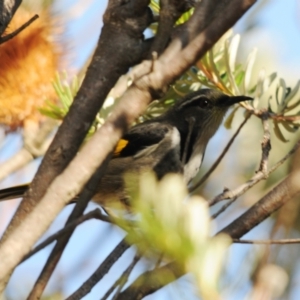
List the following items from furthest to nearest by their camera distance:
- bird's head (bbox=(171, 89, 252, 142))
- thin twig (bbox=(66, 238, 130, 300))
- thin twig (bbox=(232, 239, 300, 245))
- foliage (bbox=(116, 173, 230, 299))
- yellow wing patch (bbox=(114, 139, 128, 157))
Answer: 1. bird's head (bbox=(171, 89, 252, 142))
2. yellow wing patch (bbox=(114, 139, 128, 157))
3. thin twig (bbox=(66, 238, 130, 300))
4. thin twig (bbox=(232, 239, 300, 245))
5. foliage (bbox=(116, 173, 230, 299))

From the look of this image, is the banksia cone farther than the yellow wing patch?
No

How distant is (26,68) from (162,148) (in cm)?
94

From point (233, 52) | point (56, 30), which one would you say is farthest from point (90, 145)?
point (56, 30)

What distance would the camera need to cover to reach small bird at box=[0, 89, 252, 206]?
2793 mm

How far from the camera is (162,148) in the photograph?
294 centimetres

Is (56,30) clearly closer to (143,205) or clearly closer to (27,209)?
(27,209)

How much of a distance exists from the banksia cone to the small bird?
523 millimetres

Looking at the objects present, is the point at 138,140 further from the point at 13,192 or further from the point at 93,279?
the point at 93,279

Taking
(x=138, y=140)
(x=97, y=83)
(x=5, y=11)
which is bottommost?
(x=97, y=83)

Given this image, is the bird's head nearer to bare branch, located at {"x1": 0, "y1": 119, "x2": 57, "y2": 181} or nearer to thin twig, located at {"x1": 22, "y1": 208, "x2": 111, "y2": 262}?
bare branch, located at {"x1": 0, "y1": 119, "x2": 57, "y2": 181}

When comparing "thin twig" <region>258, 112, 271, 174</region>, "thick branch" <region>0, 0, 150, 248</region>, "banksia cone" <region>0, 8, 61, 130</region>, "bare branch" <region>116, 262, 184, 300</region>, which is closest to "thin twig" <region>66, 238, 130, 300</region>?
"bare branch" <region>116, 262, 184, 300</region>

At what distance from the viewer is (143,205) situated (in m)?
0.88

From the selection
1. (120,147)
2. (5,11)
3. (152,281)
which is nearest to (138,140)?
(120,147)

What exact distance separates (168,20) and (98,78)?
7.5 inches
